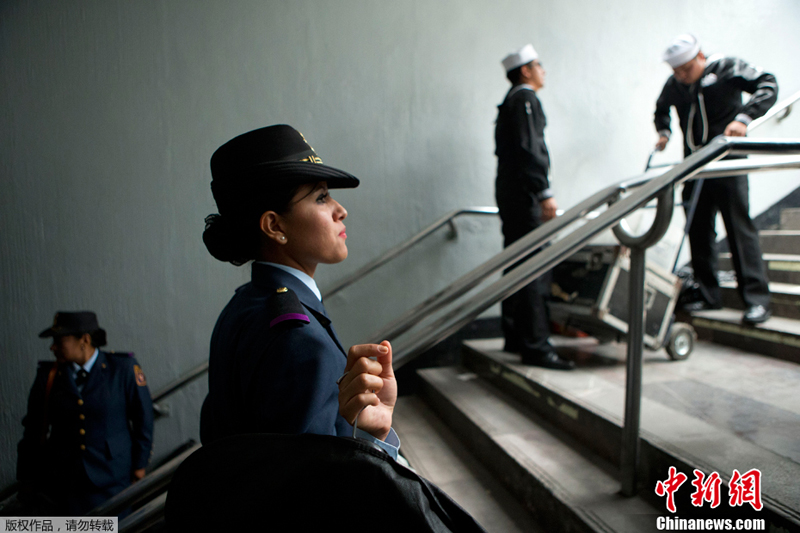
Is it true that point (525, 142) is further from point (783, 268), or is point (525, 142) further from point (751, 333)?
point (783, 268)

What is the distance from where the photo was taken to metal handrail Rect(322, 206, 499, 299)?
103 inches

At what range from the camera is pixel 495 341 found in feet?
10.0

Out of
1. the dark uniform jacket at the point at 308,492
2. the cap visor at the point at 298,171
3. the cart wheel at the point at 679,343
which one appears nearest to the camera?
the dark uniform jacket at the point at 308,492

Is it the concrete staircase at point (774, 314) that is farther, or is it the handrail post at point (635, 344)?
the concrete staircase at point (774, 314)

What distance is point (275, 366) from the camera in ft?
2.16

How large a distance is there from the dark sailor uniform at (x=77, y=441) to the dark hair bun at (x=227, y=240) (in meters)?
1.39

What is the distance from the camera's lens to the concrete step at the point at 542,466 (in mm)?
1349

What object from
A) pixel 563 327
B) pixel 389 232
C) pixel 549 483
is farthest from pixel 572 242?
pixel 563 327

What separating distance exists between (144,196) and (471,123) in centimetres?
195

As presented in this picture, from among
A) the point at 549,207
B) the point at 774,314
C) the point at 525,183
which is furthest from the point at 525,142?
the point at 774,314

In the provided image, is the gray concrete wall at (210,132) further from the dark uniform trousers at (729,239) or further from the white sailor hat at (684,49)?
the dark uniform trousers at (729,239)

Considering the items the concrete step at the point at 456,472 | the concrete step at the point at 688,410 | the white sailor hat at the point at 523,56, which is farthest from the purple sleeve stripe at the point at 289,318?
the white sailor hat at the point at 523,56

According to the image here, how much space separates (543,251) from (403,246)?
1.57m

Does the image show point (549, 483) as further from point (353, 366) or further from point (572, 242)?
point (353, 366)
